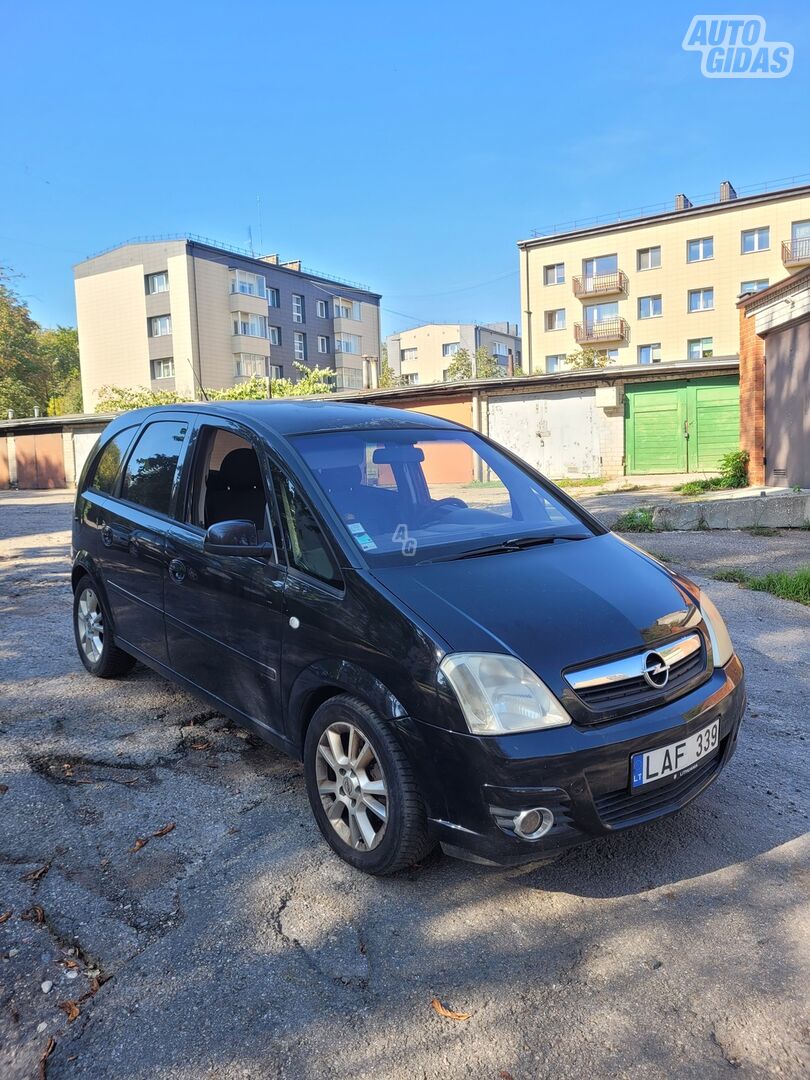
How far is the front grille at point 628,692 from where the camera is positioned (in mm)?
2516

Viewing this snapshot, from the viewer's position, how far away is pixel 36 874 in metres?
2.88

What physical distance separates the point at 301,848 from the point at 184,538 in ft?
5.25

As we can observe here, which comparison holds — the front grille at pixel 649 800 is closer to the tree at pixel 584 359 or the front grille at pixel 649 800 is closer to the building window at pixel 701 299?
the tree at pixel 584 359

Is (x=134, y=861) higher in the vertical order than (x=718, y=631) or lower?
lower

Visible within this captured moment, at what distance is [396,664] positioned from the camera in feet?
8.55

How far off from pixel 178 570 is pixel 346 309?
59783 mm

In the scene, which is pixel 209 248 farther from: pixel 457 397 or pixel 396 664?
pixel 396 664

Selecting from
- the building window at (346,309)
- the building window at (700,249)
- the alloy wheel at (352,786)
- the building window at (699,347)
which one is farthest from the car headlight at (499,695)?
the building window at (346,309)

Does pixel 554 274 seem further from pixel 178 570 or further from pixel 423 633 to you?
pixel 423 633

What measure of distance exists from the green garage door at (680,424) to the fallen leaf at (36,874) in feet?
74.4

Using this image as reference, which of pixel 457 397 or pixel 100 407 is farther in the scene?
pixel 100 407

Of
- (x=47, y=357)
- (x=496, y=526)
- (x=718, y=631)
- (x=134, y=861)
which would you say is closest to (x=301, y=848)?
(x=134, y=861)

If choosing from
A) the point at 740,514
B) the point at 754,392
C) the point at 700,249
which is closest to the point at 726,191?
the point at 700,249

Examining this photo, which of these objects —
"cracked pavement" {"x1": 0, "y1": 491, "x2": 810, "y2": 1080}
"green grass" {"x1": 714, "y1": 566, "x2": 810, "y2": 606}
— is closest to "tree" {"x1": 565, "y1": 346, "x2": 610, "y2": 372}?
"green grass" {"x1": 714, "y1": 566, "x2": 810, "y2": 606}
